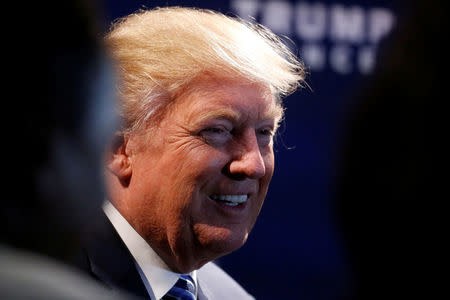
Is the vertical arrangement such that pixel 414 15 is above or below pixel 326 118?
above

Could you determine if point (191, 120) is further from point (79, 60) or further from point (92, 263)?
point (79, 60)

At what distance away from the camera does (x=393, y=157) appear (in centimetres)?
53

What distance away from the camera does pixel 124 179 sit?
1394 mm

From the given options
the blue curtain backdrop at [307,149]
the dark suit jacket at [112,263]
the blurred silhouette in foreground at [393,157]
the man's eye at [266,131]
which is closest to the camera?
the blurred silhouette in foreground at [393,157]

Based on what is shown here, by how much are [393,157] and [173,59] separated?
92cm

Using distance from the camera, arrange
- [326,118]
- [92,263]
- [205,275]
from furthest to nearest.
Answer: [326,118]
[205,275]
[92,263]

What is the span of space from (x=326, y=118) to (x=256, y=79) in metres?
1.07

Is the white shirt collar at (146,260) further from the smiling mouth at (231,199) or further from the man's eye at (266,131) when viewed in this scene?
the man's eye at (266,131)

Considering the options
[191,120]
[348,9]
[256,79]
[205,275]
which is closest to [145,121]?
[191,120]

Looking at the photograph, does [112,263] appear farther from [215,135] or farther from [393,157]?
[393,157]

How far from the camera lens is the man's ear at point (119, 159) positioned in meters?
1.39

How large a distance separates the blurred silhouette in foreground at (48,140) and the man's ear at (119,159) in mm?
979

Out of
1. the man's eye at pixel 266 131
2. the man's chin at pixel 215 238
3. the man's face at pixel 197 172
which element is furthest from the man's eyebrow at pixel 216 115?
the man's chin at pixel 215 238

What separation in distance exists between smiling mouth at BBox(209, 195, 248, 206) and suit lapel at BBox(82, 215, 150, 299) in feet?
0.86
